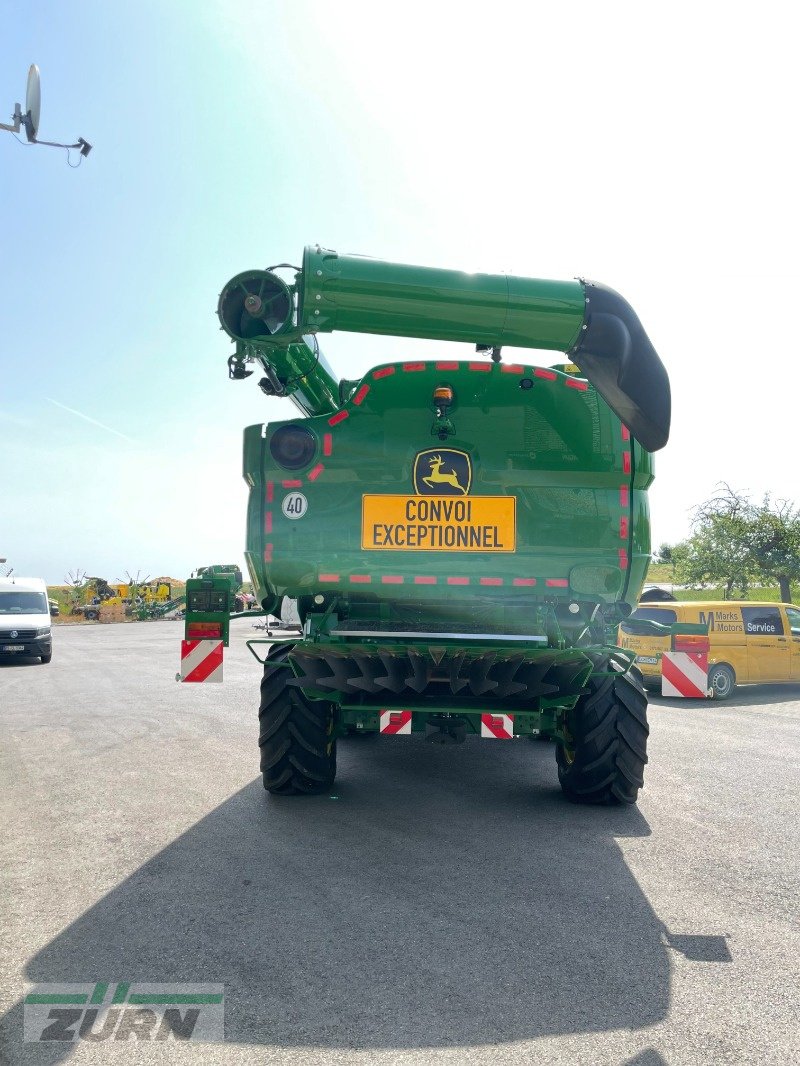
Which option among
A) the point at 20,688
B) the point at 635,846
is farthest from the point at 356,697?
the point at 20,688

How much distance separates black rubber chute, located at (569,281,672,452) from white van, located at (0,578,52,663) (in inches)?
626

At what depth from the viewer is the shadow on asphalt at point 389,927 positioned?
9.62ft

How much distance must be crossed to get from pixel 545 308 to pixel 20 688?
12.1m

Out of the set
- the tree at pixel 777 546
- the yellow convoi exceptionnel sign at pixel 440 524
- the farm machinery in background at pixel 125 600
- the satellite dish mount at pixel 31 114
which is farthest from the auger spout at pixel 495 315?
the farm machinery in background at pixel 125 600

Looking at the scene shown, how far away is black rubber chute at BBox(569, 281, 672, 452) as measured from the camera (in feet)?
14.1

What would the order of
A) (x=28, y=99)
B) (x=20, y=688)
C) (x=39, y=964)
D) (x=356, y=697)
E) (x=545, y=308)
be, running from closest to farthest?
(x=39, y=964), (x=545, y=308), (x=356, y=697), (x=28, y=99), (x=20, y=688)

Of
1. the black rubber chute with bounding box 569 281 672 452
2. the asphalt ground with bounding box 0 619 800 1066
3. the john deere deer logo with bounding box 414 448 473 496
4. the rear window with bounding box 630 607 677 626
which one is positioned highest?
the black rubber chute with bounding box 569 281 672 452

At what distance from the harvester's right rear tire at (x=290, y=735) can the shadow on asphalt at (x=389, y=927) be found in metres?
0.19

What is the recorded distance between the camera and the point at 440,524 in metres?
5.52

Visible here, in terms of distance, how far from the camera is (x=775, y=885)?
4.40m

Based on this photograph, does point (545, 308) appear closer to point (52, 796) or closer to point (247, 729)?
point (52, 796)

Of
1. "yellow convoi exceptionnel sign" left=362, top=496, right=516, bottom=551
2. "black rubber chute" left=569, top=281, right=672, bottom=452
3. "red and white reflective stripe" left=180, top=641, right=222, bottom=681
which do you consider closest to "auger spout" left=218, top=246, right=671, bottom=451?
"black rubber chute" left=569, top=281, right=672, bottom=452

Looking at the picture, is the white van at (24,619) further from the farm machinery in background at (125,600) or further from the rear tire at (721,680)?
the farm machinery in background at (125,600)

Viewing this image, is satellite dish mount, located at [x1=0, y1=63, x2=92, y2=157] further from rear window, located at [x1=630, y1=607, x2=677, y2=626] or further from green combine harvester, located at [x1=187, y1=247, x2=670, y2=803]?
rear window, located at [x1=630, y1=607, x2=677, y2=626]
